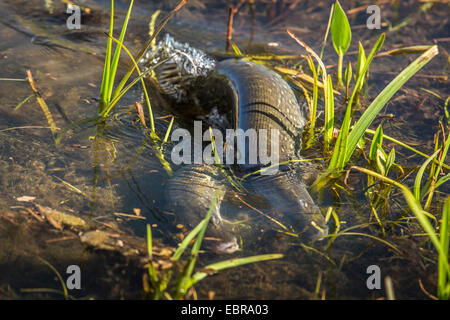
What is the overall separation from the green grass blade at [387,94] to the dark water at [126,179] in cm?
46

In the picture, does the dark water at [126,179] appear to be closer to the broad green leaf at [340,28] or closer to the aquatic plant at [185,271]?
the aquatic plant at [185,271]

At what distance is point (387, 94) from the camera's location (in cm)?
224

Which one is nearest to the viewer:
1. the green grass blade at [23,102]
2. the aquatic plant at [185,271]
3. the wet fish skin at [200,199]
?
the aquatic plant at [185,271]

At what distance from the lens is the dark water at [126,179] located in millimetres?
2057

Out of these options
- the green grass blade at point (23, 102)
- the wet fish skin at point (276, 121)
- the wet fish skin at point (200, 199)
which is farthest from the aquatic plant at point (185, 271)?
the green grass blade at point (23, 102)

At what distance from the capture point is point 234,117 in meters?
3.36

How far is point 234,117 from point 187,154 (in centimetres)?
61

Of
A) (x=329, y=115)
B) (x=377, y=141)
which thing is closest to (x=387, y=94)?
(x=377, y=141)

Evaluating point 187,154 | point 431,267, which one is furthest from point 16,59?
point 431,267

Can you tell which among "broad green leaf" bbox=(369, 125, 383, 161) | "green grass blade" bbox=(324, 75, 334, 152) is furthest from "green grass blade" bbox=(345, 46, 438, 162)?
"green grass blade" bbox=(324, 75, 334, 152)

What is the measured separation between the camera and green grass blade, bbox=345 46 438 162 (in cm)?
207

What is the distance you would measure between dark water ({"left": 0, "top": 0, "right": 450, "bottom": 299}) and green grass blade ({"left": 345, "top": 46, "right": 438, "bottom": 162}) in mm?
458

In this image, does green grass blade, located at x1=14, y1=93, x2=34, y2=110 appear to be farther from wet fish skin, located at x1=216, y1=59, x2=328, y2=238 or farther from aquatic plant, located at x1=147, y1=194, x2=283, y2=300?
aquatic plant, located at x1=147, y1=194, x2=283, y2=300
